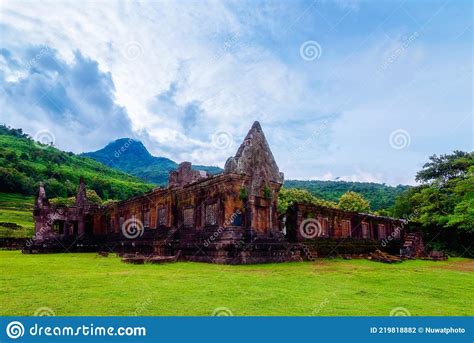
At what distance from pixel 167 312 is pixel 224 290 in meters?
2.69

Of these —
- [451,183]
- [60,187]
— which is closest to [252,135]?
[451,183]

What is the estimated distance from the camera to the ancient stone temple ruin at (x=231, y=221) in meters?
18.8

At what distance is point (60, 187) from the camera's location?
242 ft

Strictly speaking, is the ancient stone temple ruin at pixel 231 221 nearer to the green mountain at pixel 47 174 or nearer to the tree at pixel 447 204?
the tree at pixel 447 204

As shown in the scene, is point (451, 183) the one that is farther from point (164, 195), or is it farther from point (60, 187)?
point (60, 187)
